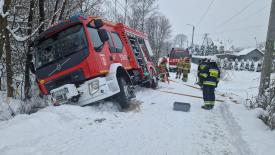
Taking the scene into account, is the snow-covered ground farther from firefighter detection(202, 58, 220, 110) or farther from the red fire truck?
firefighter detection(202, 58, 220, 110)

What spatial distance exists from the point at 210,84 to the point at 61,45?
14.6 ft

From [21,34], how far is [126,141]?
727 centimetres

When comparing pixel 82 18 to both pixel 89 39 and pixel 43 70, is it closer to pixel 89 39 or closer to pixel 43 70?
pixel 89 39

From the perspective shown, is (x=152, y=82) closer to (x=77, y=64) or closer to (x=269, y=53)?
(x=269, y=53)

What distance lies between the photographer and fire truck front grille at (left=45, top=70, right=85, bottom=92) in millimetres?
6355

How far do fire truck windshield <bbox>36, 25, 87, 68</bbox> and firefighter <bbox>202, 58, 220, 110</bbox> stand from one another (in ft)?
12.6

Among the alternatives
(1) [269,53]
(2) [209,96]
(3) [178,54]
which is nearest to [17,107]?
(2) [209,96]

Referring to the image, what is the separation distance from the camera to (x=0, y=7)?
686cm

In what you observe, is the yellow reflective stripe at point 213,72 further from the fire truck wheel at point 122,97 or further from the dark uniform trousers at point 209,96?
the fire truck wheel at point 122,97

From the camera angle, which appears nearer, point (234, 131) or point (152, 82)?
point (234, 131)

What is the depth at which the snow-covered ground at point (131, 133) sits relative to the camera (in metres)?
4.11

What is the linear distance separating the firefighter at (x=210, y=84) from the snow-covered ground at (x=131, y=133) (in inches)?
34.2

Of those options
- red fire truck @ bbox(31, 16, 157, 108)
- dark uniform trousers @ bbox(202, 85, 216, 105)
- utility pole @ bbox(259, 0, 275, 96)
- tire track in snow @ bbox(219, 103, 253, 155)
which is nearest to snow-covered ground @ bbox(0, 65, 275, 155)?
tire track in snow @ bbox(219, 103, 253, 155)

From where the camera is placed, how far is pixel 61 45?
6676 mm
